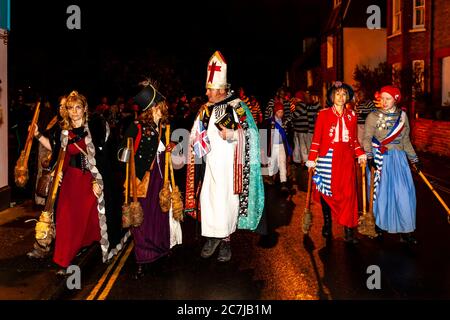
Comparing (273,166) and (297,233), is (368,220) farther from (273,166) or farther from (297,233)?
(273,166)

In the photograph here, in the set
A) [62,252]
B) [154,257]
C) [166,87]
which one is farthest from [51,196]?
[166,87]

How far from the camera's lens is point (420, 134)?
21.1 metres

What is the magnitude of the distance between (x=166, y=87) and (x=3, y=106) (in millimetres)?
24895

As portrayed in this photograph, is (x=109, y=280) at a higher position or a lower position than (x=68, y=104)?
lower

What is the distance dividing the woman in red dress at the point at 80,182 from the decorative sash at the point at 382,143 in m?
3.49

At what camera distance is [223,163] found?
6.94 m

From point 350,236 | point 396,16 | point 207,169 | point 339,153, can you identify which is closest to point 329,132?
point 339,153

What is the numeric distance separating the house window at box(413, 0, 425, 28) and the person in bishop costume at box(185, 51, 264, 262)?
19.3m

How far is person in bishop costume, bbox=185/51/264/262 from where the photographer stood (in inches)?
272

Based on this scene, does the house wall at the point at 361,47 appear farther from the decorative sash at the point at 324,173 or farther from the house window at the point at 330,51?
the decorative sash at the point at 324,173

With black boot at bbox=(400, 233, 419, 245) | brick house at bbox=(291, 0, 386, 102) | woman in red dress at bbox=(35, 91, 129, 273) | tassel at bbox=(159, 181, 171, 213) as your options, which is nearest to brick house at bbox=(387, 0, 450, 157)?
brick house at bbox=(291, 0, 386, 102)

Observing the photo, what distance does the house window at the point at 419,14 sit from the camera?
79.4ft

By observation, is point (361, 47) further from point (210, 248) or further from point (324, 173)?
point (210, 248)

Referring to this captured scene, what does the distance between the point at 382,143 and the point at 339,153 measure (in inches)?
22.7
